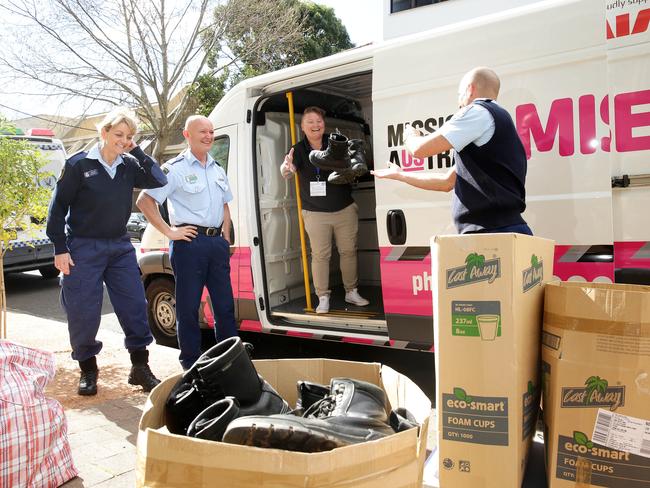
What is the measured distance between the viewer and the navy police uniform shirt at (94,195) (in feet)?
11.3

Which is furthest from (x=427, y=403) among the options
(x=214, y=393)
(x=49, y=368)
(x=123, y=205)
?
(x=123, y=205)

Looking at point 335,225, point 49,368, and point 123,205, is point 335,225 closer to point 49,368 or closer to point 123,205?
point 123,205

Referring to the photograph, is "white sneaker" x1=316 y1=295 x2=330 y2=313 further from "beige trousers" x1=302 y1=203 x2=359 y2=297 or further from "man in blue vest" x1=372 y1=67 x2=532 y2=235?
"man in blue vest" x1=372 y1=67 x2=532 y2=235

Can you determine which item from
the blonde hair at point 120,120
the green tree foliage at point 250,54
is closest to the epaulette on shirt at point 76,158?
the blonde hair at point 120,120

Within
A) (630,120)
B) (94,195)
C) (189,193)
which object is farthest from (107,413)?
(630,120)

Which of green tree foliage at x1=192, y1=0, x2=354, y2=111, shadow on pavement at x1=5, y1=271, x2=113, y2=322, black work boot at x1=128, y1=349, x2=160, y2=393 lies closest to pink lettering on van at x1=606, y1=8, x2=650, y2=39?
black work boot at x1=128, y1=349, x2=160, y2=393

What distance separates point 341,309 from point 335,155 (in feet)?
4.36

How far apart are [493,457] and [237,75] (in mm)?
16941

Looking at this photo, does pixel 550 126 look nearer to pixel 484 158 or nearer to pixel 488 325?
pixel 484 158

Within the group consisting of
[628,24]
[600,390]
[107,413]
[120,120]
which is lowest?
[107,413]

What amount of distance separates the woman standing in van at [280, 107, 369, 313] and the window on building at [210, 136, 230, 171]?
0.47 meters

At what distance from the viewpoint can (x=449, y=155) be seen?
3.26 meters

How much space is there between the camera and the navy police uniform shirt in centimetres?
346

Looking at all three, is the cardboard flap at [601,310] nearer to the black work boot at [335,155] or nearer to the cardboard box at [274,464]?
the cardboard box at [274,464]
